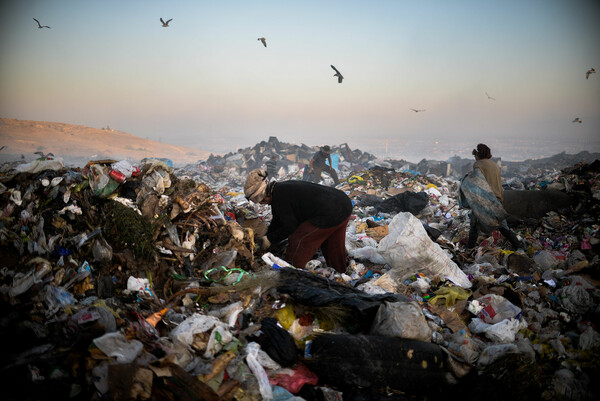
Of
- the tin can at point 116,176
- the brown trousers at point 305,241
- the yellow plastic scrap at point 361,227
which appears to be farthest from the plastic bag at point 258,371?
the yellow plastic scrap at point 361,227

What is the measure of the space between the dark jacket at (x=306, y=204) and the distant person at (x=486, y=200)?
235 centimetres

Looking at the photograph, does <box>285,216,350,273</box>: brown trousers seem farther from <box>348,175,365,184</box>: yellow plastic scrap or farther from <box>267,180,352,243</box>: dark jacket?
<box>348,175,365,184</box>: yellow plastic scrap

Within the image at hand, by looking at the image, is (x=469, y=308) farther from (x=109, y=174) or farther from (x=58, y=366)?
(x=109, y=174)

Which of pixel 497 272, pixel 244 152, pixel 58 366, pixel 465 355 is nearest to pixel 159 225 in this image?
pixel 58 366

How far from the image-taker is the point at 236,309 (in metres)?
2.31

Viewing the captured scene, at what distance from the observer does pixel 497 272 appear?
3643 millimetres

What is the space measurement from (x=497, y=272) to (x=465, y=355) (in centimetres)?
187

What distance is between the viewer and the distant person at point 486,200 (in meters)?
4.41

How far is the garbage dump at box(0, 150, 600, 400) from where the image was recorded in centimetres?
173

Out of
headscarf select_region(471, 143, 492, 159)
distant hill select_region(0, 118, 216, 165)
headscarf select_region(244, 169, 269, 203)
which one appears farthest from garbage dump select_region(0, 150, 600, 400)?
distant hill select_region(0, 118, 216, 165)

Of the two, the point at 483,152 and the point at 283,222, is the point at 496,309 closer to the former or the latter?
the point at 283,222

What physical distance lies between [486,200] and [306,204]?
275 cm

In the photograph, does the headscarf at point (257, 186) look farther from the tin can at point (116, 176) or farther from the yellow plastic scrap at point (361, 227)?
the yellow plastic scrap at point (361, 227)

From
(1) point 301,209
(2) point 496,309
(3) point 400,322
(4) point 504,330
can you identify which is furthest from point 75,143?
(4) point 504,330
